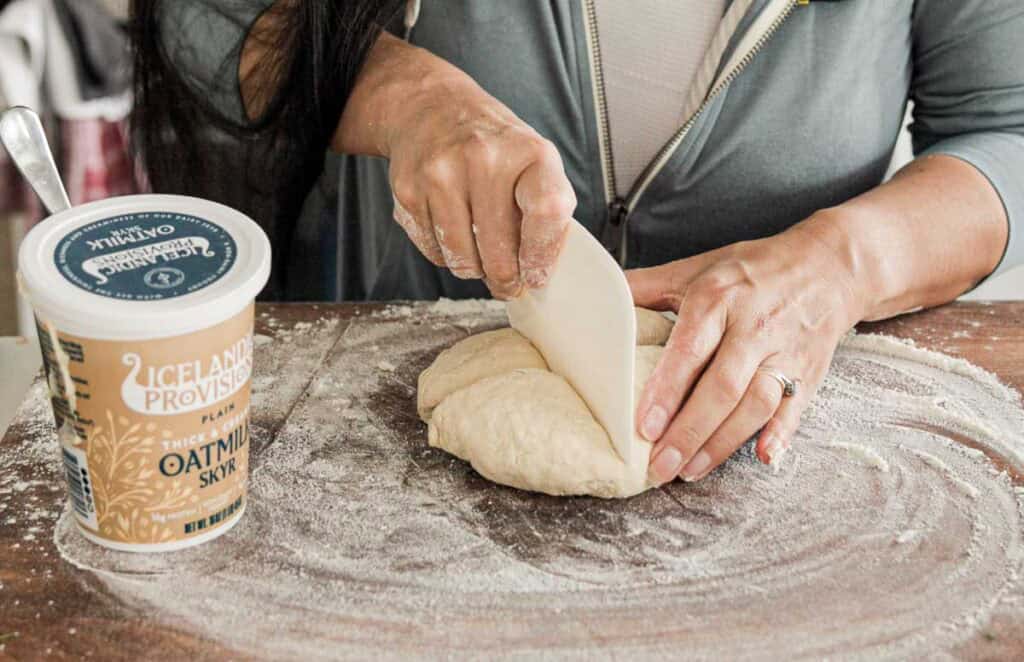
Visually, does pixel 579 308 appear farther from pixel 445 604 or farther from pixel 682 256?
pixel 682 256

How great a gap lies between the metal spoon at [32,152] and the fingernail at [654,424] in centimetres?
58

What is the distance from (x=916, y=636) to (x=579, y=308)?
1.40ft

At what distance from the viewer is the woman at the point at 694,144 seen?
3.59ft

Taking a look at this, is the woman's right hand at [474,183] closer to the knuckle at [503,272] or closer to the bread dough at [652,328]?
the knuckle at [503,272]

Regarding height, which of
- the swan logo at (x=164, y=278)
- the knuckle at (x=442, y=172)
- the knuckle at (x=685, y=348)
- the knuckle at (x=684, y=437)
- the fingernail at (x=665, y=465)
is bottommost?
the fingernail at (x=665, y=465)

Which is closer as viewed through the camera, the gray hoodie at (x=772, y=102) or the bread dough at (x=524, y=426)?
the bread dough at (x=524, y=426)

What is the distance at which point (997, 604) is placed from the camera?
913mm

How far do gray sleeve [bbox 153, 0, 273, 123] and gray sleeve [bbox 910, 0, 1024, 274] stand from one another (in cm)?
90

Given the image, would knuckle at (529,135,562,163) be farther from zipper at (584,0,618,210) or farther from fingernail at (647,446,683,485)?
zipper at (584,0,618,210)

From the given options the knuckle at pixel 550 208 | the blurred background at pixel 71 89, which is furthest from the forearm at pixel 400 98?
the blurred background at pixel 71 89

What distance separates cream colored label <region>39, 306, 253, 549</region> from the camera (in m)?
0.84

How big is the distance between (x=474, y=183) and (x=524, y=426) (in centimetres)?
25

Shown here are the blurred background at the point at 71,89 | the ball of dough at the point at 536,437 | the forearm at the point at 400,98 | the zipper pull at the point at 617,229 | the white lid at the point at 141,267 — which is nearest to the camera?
the white lid at the point at 141,267

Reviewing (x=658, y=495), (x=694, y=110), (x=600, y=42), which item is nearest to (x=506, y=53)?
(x=600, y=42)
